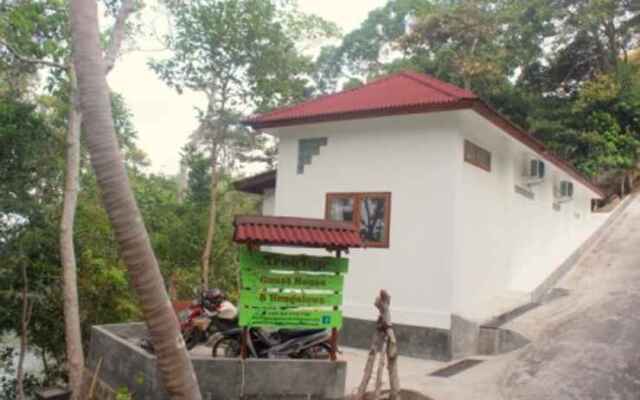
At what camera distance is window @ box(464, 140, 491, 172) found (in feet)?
32.4

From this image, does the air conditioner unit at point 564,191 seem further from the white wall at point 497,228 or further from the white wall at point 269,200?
the white wall at point 269,200

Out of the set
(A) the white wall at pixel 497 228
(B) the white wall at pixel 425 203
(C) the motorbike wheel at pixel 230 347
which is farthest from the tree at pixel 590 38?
(C) the motorbike wheel at pixel 230 347

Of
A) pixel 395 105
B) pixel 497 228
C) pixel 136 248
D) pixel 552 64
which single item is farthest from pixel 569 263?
pixel 552 64

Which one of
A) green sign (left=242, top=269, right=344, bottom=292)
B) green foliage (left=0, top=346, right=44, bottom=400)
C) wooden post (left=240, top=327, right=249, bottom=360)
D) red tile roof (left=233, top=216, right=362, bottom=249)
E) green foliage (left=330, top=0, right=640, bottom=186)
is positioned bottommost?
green foliage (left=0, top=346, right=44, bottom=400)

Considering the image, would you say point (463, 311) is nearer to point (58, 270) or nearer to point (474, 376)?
point (474, 376)

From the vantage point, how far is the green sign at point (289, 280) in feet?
21.5

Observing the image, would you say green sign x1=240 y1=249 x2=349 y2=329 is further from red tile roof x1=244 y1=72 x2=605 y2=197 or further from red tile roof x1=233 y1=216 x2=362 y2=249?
red tile roof x1=244 y1=72 x2=605 y2=197

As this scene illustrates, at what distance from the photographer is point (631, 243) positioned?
1330 centimetres

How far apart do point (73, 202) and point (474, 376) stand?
7141mm

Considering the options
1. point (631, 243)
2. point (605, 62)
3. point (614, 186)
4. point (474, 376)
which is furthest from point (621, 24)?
point (474, 376)

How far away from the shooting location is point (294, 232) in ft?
21.6

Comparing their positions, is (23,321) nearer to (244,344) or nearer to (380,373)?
(244,344)

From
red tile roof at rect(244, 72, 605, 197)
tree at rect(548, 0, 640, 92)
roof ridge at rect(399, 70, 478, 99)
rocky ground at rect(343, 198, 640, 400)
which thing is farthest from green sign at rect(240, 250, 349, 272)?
tree at rect(548, 0, 640, 92)

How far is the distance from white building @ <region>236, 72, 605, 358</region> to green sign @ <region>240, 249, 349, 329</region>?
2919mm
